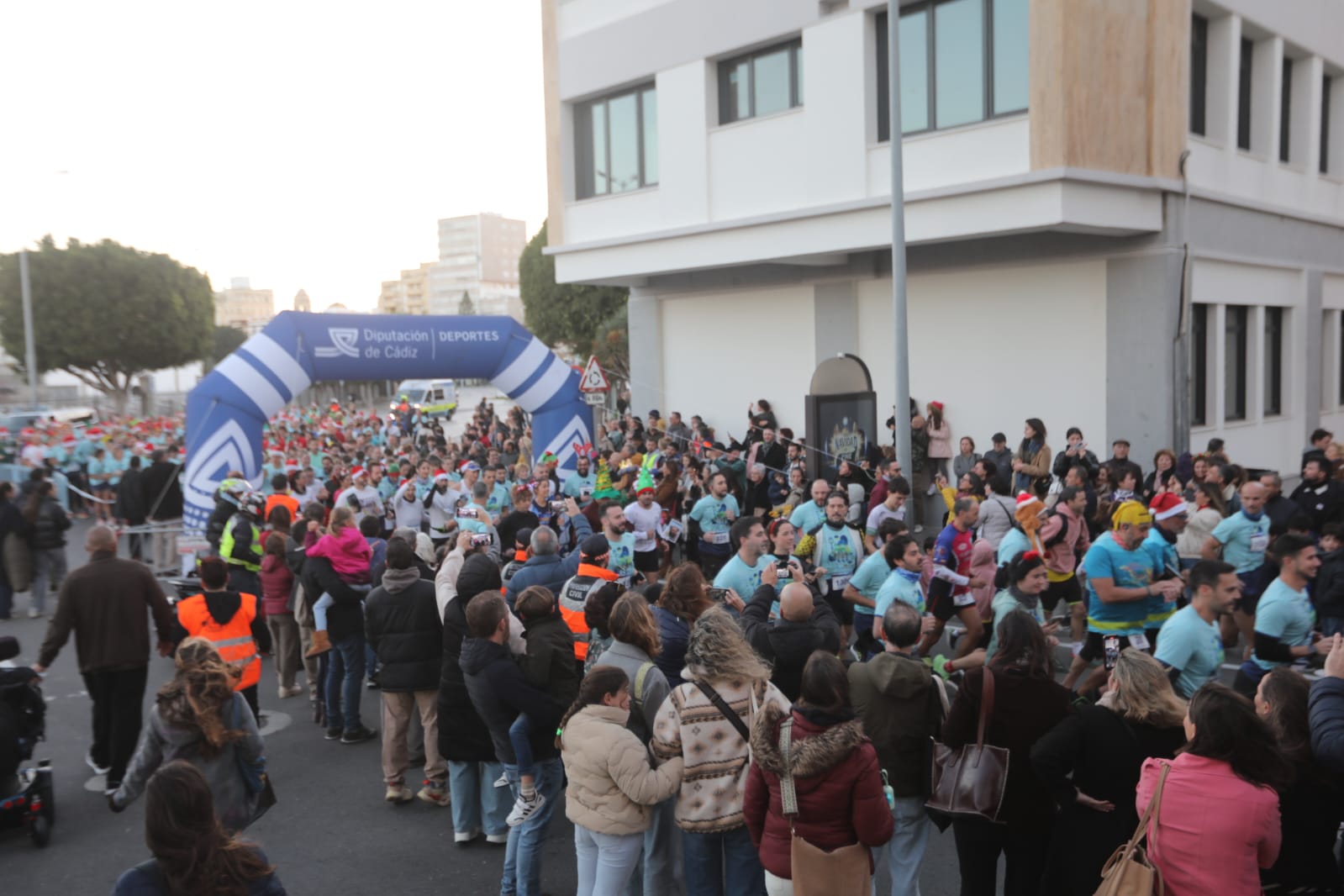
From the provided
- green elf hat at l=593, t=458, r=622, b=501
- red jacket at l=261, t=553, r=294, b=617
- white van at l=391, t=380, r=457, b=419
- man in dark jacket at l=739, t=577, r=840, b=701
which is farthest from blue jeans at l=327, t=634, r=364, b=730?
white van at l=391, t=380, r=457, b=419

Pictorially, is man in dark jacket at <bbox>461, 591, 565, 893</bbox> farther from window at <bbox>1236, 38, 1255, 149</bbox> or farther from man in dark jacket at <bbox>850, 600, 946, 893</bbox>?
window at <bbox>1236, 38, 1255, 149</bbox>

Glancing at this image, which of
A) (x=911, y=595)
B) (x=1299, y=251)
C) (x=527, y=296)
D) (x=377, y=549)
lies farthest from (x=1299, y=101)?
(x=527, y=296)

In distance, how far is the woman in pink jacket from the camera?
3.41m

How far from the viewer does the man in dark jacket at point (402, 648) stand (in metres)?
A: 6.68

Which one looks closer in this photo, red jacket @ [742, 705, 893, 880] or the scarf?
red jacket @ [742, 705, 893, 880]

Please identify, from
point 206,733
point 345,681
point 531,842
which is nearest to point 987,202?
point 345,681

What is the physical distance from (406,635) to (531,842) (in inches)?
74.1

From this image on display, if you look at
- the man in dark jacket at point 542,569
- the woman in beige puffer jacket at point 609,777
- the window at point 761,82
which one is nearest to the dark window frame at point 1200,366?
the window at point 761,82

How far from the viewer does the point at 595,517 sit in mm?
11453

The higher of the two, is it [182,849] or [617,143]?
[617,143]

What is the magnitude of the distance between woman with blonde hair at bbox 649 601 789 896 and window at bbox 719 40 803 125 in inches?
553

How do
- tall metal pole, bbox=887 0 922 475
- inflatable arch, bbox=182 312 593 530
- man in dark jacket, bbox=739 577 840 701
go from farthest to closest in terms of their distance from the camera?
inflatable arch, bbox=182 312 593 530
tall metal pole, bbox=887 0 922 475
man in dark jacket, bbox=739 577 840 701

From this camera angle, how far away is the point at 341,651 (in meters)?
7.94

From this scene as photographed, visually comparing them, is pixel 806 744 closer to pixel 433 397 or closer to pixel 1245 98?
pixel 1245 98
